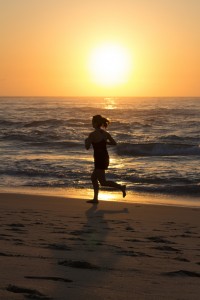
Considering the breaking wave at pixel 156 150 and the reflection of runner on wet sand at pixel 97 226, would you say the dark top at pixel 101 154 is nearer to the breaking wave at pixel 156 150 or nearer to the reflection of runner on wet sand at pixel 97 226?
the reflection of runner on wet sand at pixel 97 226

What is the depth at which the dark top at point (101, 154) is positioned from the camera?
9227mm

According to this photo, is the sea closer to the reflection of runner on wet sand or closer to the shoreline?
the shoreline

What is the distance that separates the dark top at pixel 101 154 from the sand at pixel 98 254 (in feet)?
3.70

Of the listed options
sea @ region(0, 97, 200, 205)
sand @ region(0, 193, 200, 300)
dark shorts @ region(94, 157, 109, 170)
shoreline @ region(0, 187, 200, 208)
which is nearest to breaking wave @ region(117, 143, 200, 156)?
sea @ region(0, 97, 200, 205)

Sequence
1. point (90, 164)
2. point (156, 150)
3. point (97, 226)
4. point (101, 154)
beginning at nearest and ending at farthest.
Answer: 1. point (97, 226)
2. point (101, 154)
3. point (90, 164)
4. point (156, 150)

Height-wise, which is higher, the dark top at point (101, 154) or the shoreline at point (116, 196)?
the dark top at point (101, 154)

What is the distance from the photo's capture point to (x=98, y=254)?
4828 millimetres

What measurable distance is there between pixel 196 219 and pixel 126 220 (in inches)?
44.3

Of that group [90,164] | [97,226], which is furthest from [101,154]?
[90,164]

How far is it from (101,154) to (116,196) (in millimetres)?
1776

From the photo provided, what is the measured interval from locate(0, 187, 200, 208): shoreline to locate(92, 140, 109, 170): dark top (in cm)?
79

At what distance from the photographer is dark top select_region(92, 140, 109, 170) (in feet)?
30.3

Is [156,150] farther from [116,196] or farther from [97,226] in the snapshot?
[97,226]

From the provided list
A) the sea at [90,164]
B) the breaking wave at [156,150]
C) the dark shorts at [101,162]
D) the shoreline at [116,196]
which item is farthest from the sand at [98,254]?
the breaking wave at [156,150]
